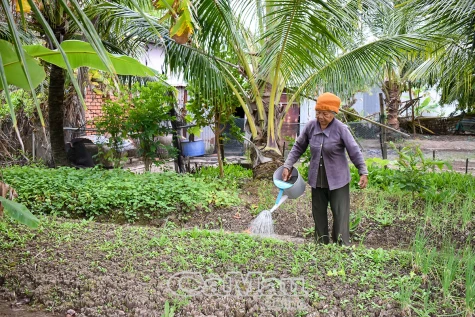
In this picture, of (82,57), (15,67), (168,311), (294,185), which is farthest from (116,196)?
(168,311)

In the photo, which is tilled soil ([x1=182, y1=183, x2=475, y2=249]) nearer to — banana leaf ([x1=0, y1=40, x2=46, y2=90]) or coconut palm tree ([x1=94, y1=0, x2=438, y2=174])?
Answer: coconut palm tree ([x1=94, y1=0, x2=438, y2=174])

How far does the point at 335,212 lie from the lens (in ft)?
16.8

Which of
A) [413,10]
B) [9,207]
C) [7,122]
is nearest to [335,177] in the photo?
[413,10]

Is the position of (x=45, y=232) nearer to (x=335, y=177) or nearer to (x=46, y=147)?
Result: (x=335, y=177)

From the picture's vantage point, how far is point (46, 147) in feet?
37.4

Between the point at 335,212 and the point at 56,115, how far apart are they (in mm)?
6196

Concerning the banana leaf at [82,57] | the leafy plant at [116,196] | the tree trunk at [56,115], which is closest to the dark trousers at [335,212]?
the leafy plant at [116,196]

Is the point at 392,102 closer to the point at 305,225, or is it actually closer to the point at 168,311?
the point at 305,225

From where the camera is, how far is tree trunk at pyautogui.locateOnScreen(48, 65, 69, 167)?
29.8 feet

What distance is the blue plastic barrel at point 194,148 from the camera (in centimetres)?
1120

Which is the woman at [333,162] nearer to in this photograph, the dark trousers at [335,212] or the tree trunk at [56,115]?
the dark trousers at [335,212]

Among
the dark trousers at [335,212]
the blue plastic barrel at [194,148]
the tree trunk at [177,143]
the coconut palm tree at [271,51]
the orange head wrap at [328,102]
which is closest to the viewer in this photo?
the orange head wrap at [328,102]

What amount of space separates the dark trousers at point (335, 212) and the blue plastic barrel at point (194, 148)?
19.7 feet

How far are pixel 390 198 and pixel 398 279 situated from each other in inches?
158
